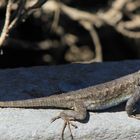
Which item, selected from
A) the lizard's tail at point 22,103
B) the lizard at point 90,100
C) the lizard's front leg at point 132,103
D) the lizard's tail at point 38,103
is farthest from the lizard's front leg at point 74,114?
the lizard's front leg at point 132,103

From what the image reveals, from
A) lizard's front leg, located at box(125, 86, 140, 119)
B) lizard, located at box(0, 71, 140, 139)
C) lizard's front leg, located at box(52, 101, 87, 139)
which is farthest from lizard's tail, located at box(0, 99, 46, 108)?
lizard's front leg, located at box(125, 86, 140, 119)

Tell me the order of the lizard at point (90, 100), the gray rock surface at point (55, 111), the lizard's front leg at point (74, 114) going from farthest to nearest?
1. the lizard at point (90, 100)
2. the lizard's front leg at point (74, 114)
3. the gray rock surface at point (55, 111)

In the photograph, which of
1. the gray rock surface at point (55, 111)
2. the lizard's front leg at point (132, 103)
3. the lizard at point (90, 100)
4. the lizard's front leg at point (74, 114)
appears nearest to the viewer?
the gray rock surface at point (55, 111)

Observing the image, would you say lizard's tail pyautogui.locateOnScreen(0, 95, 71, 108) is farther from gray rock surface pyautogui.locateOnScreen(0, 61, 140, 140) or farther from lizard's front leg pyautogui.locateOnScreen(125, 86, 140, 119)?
lizard's front leg pyautogui.locateOnScreen(125, 86, 140, 119)

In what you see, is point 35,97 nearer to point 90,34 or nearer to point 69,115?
point 69,115

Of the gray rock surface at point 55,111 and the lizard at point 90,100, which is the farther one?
the lizard at point 90,100

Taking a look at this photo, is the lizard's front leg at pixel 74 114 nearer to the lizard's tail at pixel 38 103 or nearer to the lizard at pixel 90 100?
the lizard at pixel 90 100

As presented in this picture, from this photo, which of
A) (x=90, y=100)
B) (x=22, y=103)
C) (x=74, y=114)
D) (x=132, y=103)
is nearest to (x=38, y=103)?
(x=22, y=103)
